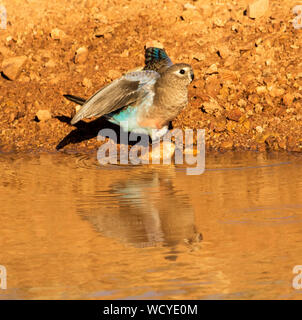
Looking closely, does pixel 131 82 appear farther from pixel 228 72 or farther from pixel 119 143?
pixel 228 72

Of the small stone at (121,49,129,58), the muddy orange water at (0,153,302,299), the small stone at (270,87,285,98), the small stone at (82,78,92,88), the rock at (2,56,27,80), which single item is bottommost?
the muddy orange water at (0,153,302,299)

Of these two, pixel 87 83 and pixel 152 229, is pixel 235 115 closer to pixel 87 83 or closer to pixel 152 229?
pixel 87 83

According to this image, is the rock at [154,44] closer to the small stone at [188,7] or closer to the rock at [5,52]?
the small stone at [188,7]

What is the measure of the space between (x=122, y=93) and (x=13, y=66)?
2.63m

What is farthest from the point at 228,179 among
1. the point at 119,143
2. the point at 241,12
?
the point at 241,12

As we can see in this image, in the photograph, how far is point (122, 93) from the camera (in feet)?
27.7

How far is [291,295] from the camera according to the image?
4.91 meters

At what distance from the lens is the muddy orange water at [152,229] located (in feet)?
16.7

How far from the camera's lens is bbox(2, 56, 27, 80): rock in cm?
1054

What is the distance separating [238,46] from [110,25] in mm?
1832

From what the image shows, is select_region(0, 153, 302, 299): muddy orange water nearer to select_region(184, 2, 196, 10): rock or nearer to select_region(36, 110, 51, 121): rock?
select_region(36, 110, 51, 121): rock

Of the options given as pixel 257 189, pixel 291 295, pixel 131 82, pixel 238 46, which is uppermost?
pixel 238 46

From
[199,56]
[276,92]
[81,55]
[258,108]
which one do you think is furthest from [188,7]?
[258,108]

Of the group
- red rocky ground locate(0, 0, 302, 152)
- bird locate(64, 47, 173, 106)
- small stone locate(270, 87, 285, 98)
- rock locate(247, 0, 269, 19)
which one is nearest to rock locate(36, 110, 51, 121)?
red rocky ground locate(0, 0, 302, 152)
